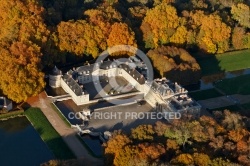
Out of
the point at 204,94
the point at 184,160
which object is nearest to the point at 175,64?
the point at 204,94

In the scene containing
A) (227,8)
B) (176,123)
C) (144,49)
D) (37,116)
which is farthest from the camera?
(227,8)

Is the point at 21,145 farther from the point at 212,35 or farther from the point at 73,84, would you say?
the point at 212,35

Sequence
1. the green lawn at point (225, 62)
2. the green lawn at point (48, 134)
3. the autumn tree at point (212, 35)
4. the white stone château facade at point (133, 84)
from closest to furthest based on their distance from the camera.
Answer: the green lawn at point (48, 134)
the white stone château facade at point (133, 84)
the green lawn at point (225, 62)
the autumn tree at point (212, 35)

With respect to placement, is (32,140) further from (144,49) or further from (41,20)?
(144,49)

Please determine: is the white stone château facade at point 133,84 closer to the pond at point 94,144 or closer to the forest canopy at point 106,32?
the forest canopy at point 106,32

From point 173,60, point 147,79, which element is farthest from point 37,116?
point 173,60

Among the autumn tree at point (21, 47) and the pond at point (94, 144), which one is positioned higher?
the autumn tree at point (21, 47)

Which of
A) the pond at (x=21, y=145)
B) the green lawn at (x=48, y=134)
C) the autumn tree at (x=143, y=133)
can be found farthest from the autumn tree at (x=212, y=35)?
the pond at (x=21, y=145)
